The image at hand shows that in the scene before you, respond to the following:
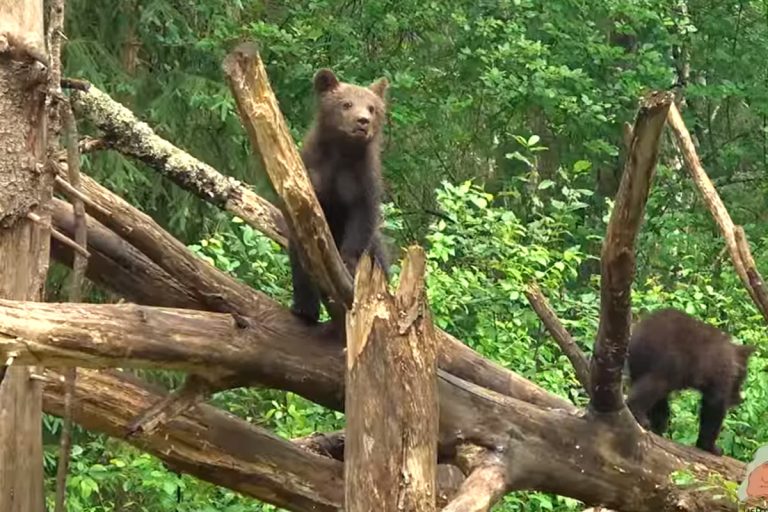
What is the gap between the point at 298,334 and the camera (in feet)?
17.6

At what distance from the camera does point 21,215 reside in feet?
14.8

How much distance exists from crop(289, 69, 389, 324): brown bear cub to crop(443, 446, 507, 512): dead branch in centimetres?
101

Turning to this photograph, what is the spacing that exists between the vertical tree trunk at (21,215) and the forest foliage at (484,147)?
2076mm

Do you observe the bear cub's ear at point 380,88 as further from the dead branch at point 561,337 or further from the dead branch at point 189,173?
the dead branch at point 561,337

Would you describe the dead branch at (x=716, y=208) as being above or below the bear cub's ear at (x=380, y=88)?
below

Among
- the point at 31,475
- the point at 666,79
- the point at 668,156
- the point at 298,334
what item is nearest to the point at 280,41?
the point at 666,79

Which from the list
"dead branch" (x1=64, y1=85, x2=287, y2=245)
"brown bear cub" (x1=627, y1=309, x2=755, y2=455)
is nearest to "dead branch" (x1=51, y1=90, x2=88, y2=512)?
"dead branch" (x1=64, y1=85, x2=287, y2=245)

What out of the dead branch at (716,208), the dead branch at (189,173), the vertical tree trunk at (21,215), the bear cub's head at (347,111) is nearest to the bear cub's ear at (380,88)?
the bear cub's head at (347,111)

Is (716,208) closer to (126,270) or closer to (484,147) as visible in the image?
(126,270)

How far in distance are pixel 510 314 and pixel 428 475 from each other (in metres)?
4.52

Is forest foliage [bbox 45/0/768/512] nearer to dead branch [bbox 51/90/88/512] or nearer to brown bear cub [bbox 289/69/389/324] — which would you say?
brown bear cub [bbox 289/69/389/324]

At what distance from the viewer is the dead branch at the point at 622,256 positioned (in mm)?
4098

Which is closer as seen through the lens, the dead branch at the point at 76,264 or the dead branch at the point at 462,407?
the dead branch at the point at 76,264

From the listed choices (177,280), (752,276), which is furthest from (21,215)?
(752,276)
